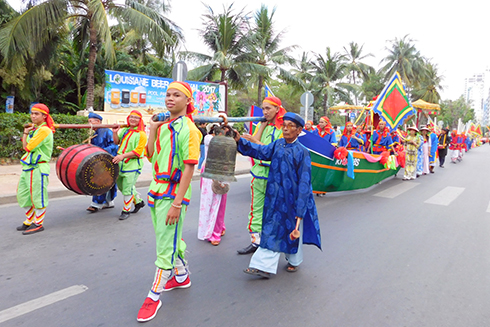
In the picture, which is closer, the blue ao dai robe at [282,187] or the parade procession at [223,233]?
the parade procession at [223,233]

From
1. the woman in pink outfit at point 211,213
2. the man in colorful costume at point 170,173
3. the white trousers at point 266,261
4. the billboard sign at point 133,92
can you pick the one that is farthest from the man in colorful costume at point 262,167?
the billboard sign at point 133,92


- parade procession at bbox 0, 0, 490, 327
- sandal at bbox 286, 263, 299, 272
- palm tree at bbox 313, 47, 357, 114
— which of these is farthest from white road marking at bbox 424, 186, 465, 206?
palm tree at bbox 313, 47, 357, 114

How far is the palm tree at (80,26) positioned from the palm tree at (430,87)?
135 feet

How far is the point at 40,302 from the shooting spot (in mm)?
2959

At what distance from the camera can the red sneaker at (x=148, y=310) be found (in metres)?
2.69

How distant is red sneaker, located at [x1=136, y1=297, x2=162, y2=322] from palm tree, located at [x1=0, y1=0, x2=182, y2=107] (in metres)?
11.8

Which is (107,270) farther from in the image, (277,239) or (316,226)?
(316,226)

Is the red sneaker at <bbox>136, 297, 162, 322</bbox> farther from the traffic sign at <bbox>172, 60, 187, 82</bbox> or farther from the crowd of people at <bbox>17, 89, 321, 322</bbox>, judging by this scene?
the traffic sign at <bbox>172, 60, 187, 82</bbox>

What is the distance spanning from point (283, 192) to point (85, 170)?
2713 mm

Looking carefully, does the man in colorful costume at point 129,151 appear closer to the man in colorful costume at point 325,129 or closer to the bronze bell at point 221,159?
the bronze bell at point 221,159

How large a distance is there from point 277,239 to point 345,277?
2.97 feet

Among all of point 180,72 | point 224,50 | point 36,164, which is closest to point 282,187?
point 36,164

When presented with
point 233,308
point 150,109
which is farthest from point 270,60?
point 233,308

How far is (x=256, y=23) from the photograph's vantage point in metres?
24.4
